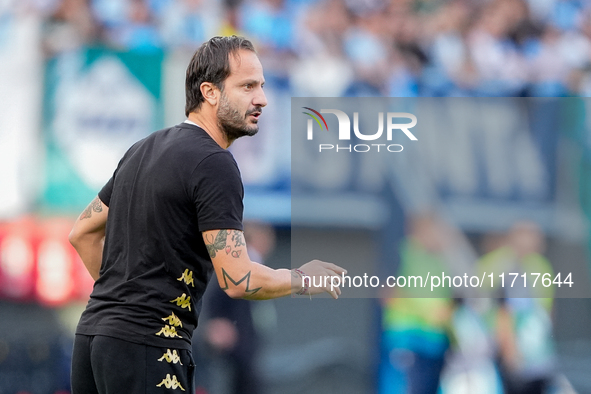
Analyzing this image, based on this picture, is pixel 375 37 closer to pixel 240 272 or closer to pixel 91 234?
pixel 91 234

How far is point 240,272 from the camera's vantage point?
184 centimetres

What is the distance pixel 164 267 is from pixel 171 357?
9.9 inches

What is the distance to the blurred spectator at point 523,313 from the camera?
4230mm

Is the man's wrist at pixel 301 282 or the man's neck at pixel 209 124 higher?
the man's neck at pixel 209 124

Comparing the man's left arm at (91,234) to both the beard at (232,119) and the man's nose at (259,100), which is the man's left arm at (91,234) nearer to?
the beard at (232,119)

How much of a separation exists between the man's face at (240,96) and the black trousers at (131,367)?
0.69m

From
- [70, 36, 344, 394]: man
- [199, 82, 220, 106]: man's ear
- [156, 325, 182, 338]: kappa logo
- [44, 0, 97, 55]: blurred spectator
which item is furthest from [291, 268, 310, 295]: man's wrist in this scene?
[44, 0, 97, 55]: blurred spectator

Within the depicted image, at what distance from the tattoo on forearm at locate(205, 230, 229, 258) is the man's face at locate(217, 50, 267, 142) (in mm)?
389

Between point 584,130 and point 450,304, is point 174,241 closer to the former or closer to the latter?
point 450,304

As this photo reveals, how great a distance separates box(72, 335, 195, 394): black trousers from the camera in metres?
1.80

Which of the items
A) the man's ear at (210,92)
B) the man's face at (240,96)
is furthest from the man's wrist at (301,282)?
the man's ear at (210,92)

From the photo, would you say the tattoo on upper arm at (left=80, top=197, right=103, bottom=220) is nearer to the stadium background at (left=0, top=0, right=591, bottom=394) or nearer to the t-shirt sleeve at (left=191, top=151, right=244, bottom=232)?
the t-shirt sleeve at (left=191, top=151, right=244, bottom=232)

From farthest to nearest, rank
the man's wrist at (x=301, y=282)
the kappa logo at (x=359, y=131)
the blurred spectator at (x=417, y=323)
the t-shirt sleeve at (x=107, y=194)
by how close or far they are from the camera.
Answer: the kappa logo at (x=359, y=131) < the blurred spectator at (x=417, y=323) < the t-shirt sleeve at (x=107, y=194) < the man's wrist at (x=301, y=282)

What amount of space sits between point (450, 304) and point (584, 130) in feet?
4.95
